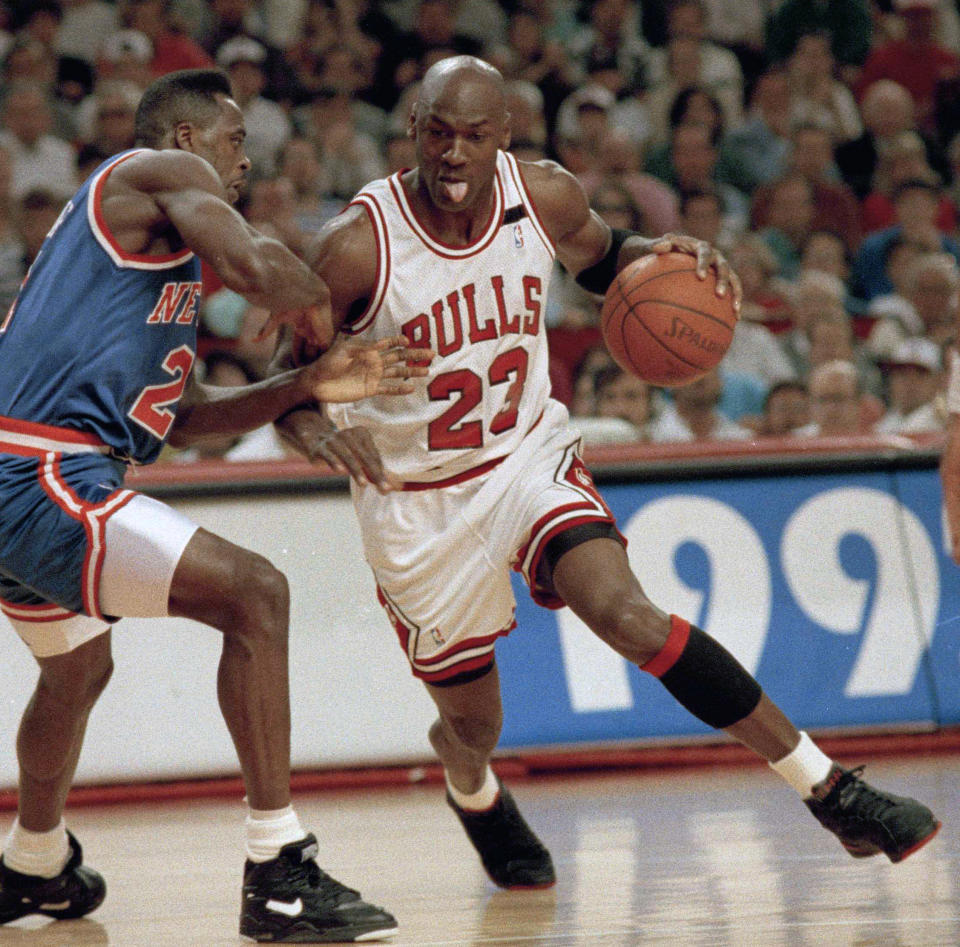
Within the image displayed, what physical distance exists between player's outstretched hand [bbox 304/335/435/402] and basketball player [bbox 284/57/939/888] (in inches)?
3.8

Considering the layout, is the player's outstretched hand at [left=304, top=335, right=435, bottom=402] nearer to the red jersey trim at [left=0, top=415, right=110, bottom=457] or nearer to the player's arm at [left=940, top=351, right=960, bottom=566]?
the red jersey trim at [left=0, top=415, right=110, bottom=457]

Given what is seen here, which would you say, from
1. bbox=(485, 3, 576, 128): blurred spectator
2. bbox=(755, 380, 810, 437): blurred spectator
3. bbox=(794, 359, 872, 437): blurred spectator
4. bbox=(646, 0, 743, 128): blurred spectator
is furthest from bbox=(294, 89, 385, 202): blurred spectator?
bbox=(794, 359, 872, 437): blurred spectator

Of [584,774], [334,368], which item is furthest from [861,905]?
[584,774]

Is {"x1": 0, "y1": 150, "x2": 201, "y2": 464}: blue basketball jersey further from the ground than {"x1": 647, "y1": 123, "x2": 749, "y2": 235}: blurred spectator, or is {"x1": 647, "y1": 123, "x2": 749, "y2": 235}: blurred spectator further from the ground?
{"x1": 647, "y1": 123, "x2": 749, "y2": 235}: blurred spectator

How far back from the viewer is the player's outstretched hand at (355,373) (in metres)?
3.88

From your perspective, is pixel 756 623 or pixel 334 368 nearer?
pixel 334 368

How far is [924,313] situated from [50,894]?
21.1 ft

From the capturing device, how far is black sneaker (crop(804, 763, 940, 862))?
3711 millimetres

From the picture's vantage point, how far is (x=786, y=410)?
24.7 ft

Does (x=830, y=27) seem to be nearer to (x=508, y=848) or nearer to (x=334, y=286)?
(x=334, y=286)

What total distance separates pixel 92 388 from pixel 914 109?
9251 mm

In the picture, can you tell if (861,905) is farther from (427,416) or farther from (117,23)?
(117,23)

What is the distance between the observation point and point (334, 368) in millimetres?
3871

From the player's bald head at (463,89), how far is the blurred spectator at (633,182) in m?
5.38
